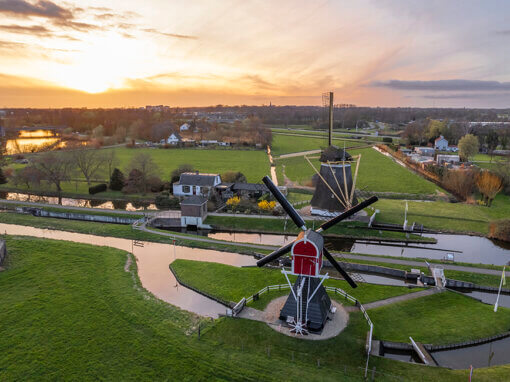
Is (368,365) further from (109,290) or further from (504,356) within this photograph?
(109,290)

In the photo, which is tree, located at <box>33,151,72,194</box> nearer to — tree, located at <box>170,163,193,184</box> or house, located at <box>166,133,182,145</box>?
tree, located at <box>170,163,193,184</box>

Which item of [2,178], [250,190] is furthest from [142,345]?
[2,178]

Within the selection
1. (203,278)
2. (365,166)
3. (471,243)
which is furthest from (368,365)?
(365,166)

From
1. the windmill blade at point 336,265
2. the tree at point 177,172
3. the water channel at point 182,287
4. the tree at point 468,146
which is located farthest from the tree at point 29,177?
the tree at point 468,146

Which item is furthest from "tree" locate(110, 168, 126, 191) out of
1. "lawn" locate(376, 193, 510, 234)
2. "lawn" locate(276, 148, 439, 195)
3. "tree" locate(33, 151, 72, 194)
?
"lawn" locate(376, 193, 510, 234)

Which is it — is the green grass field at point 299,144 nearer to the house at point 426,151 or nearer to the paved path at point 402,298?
the house at point 426,151

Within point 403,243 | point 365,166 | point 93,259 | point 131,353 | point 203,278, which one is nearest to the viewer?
point 131,353
